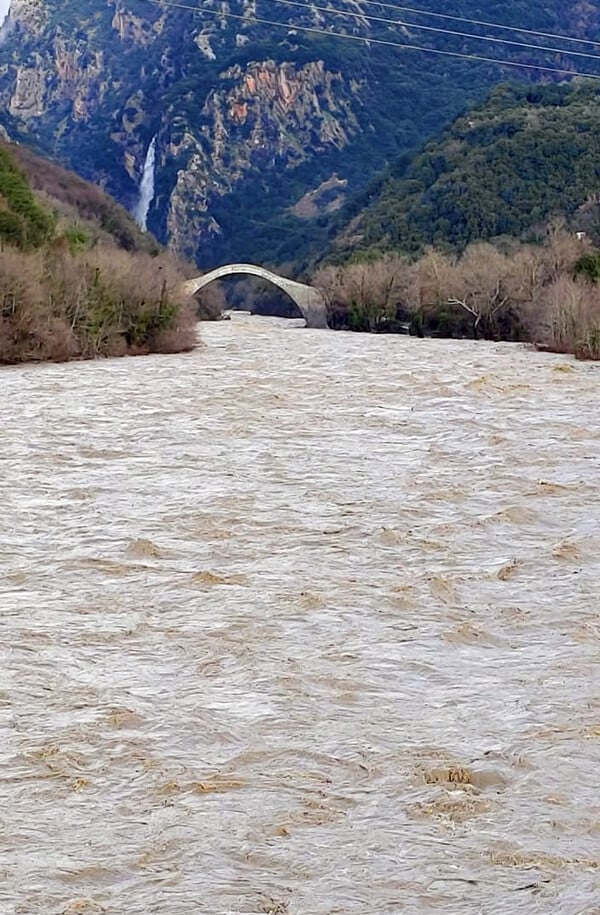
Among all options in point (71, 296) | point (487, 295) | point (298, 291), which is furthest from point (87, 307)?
point (298, 291)

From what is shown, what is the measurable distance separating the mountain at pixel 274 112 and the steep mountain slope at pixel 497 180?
76.4 ft

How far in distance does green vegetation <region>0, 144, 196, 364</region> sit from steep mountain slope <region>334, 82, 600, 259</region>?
24.5 meters

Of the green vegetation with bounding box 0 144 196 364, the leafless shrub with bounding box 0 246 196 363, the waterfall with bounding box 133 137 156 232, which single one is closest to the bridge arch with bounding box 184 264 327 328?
the green vegetation with bounding box 0 144 196 364

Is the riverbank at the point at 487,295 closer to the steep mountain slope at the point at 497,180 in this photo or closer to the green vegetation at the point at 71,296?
the steep mountain slope at the point at 497,180

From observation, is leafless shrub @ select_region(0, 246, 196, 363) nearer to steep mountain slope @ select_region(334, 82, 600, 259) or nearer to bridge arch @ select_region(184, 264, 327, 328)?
bridge arch @ select_region(184, 264, 327, 328)

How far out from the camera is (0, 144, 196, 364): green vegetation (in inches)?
1207

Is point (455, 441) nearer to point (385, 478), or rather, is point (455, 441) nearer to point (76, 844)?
point (385, 478)

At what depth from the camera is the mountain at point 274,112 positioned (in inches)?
4050

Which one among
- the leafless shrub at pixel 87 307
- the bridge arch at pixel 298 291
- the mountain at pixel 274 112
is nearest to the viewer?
the leafless shrub at pixel 87 307

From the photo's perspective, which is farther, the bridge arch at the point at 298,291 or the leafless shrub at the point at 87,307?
the bridge arch at the point at 298,291

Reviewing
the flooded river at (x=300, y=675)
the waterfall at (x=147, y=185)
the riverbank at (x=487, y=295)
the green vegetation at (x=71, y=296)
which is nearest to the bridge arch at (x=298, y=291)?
the riverbank at (x=487, y=295)

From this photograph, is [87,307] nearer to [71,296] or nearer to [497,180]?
[71,296]

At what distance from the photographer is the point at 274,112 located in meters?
111

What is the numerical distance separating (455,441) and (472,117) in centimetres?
5856
